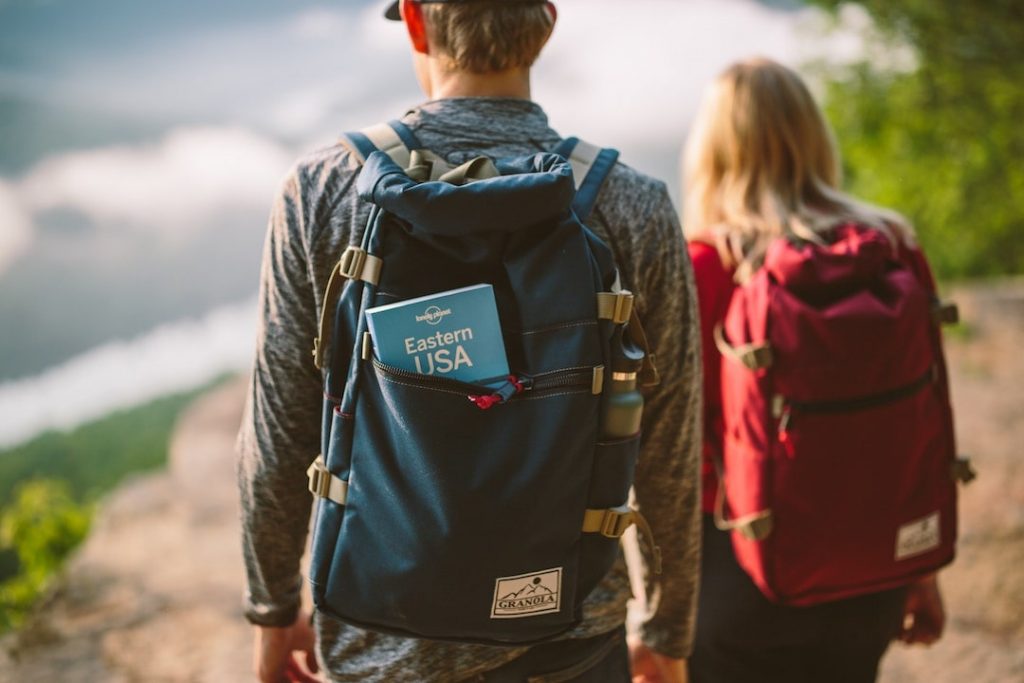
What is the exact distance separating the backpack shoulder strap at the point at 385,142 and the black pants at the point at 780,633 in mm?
1292

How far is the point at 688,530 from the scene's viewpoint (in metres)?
1.48

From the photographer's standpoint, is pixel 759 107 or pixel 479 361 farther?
pixel 759 107

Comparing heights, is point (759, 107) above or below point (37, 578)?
above

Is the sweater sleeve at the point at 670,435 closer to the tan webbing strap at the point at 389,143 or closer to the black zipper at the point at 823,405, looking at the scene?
the tan webbing strap at the point at 389,143

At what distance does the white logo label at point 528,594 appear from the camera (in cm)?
113

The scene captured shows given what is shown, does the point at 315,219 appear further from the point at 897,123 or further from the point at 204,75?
the point at 204,75

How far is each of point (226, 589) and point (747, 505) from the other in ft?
9.22

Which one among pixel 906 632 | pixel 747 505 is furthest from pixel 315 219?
pixel 906 632

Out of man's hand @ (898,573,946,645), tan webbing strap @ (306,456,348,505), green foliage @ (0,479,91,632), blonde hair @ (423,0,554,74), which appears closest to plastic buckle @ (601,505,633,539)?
tan webbing strap @ (306,456,348,505)

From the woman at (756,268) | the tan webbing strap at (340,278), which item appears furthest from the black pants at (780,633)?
the tan webbing strap at (340,278)

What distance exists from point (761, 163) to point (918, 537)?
0.97 metres

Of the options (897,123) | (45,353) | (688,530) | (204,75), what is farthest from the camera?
(204,75)

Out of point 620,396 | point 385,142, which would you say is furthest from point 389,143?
point 620,396

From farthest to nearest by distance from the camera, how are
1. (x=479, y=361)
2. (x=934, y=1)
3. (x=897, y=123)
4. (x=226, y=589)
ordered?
(x=897, y=123) < (x=934, y=1) < (x=226, y=589) < (x=479, y=361)
